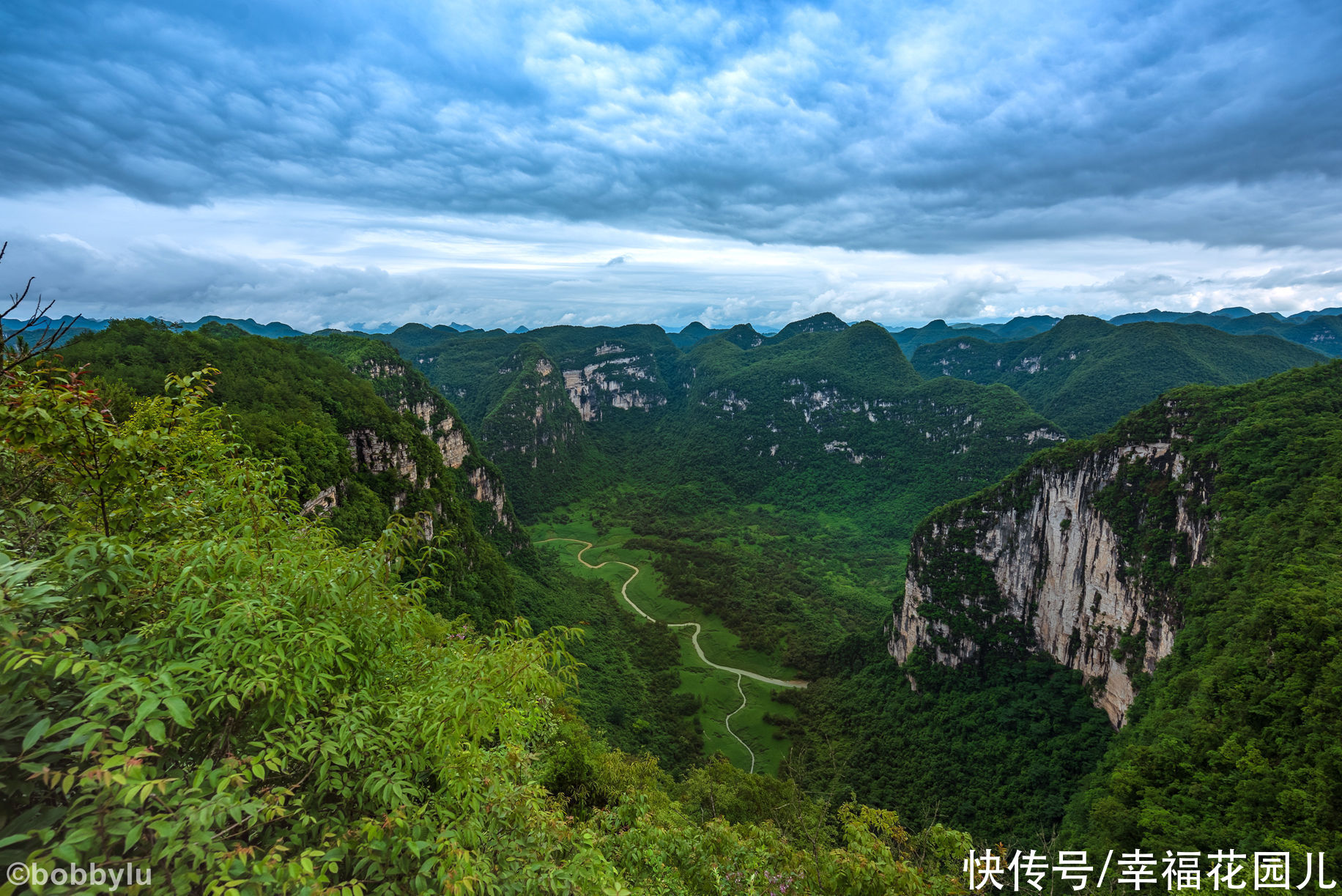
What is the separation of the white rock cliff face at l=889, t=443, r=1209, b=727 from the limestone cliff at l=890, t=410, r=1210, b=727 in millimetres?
99

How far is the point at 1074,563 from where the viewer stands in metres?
49.3

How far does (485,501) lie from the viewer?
3329 inches

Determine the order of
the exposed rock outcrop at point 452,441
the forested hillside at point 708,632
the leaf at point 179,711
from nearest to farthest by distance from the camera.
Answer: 1. the leaf at point 179,711
2. the forested hillside at point 708,632
3. the exposed rock outcrop at point 452,441

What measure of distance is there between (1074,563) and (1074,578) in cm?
140

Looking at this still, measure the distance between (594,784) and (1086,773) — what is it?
38638 millimetres

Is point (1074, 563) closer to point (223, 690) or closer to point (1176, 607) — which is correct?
→ point (1176, 607)

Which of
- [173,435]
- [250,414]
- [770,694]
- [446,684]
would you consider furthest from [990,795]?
[250,414]

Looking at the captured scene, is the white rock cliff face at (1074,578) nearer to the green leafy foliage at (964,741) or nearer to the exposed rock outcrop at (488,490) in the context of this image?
the green leafy foliage at (964,741)

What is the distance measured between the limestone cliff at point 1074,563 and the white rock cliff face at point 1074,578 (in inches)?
3.9

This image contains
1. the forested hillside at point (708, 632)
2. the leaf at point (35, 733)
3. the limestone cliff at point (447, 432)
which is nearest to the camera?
the leaf at point (35, 733)

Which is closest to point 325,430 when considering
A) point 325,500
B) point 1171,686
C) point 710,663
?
point 325,500

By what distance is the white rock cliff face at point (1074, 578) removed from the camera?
40375mm

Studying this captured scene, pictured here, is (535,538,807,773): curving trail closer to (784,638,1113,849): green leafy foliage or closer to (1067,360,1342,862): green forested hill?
(784,638,1113,849): green leafy foliage

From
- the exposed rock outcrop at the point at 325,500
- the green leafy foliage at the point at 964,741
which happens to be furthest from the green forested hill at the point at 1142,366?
the exposed rock outcrop at the point at 325,500
